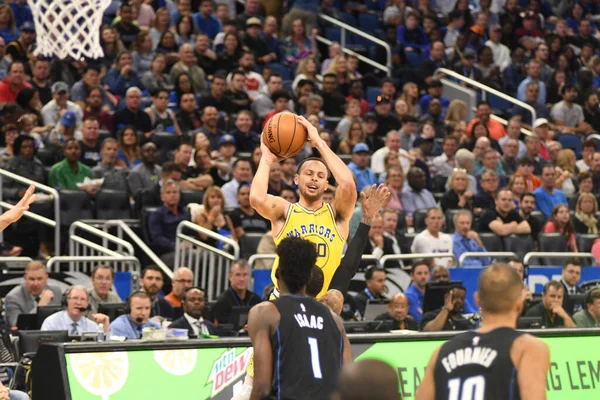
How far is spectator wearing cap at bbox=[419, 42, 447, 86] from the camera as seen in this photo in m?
20.4

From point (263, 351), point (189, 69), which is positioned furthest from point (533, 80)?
point (263, 351)

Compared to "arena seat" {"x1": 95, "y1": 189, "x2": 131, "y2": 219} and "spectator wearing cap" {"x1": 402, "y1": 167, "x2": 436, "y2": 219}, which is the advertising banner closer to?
"arena seat" {"x1": 95, "y1": 189, "x2": 131, "y2": 219}

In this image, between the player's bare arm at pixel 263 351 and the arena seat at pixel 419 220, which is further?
the arena seat at pixel 419 220

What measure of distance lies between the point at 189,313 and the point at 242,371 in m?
2.91

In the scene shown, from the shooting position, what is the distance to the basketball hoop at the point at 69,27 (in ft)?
44.6

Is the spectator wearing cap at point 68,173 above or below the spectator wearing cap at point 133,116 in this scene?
below

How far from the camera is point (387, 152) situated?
16609 mm

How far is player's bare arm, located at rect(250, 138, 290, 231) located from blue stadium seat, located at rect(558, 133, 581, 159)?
40.9 ft

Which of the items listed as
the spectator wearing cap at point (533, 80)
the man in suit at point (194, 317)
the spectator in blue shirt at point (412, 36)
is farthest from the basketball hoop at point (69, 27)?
the spectator wearing cap at point (533, 80)

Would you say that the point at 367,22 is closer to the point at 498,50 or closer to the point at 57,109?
the point at 498,50

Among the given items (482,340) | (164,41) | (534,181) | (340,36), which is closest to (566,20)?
(340,36)

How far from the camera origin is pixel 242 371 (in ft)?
28.6

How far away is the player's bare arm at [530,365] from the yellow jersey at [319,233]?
9.50 feet

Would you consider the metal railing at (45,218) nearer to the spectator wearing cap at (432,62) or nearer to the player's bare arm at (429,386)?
the spectator wearing cap at (432,62)
